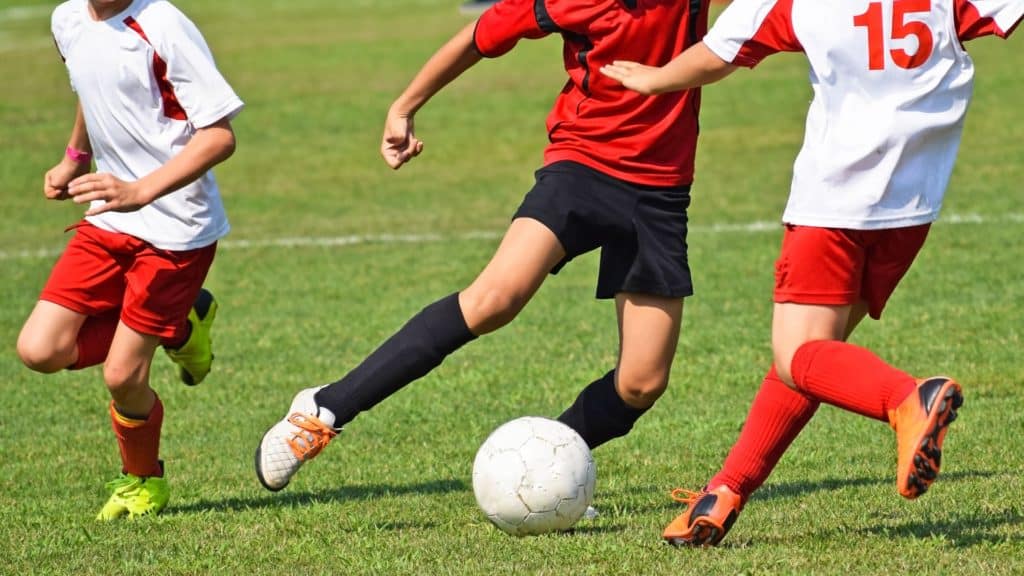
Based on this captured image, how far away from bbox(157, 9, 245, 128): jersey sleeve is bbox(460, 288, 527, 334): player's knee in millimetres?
1181

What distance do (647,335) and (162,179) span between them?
1693 millimetres

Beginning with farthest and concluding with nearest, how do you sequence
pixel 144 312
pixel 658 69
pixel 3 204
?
1. pixel 3 204
2. pixel 144 312
3. pixel 658 69

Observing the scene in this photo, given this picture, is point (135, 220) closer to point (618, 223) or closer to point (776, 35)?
point (618, 223)

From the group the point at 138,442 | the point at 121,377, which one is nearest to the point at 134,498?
the point at 138,442

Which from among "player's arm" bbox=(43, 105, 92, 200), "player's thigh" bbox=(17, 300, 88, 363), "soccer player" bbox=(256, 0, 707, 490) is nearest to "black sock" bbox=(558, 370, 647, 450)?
"soccer player" bbox=(256, 0, 707, 490)

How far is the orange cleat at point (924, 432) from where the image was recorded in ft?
13.7

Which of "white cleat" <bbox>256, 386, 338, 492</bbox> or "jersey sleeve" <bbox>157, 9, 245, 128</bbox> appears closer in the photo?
"white cleat" <bbox>256, 386, 338, 492</bbox>

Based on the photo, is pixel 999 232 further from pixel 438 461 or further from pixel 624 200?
pixel 624 200

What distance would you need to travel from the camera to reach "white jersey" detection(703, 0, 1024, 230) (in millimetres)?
4539

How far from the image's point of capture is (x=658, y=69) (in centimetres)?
498

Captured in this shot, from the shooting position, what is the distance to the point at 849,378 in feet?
14.9

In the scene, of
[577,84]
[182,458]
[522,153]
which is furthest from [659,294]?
[522,153]

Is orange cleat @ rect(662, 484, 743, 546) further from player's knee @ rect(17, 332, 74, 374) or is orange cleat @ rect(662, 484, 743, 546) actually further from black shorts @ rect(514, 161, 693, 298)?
player's knee @ rect(17, 332, 74, 374)

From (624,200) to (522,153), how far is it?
12854 millimetres
